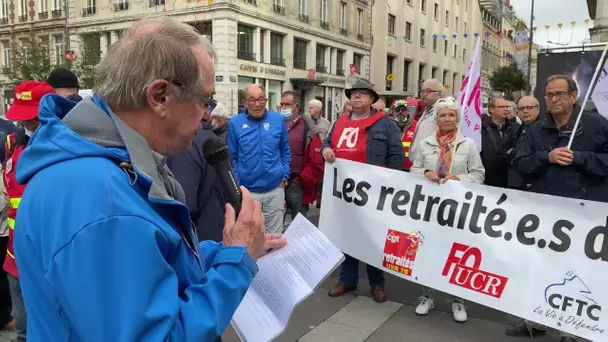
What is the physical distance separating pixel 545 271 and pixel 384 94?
35616 millimetres

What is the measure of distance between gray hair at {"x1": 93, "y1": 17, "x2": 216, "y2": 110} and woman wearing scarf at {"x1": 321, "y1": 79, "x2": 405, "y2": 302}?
11.9 ft

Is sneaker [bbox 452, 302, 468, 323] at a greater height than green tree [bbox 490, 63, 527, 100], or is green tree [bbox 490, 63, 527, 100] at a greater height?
green tree [bbox 490, 63, 527, 100]

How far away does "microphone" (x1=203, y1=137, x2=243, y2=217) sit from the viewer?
1758 millimetres

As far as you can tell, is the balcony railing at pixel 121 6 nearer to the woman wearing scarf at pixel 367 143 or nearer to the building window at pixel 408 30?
the building window at pixel 408 30

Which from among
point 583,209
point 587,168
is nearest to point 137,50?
point 583,209

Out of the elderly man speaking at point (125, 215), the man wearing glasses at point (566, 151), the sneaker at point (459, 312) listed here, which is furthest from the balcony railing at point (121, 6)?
the elderly man speaking at point (125, 215)

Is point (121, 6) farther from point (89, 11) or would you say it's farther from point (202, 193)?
point (202, 193)

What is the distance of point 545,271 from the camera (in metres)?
3.56

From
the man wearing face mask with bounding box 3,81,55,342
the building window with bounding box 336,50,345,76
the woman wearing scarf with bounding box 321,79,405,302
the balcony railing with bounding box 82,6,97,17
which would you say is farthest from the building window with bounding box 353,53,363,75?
the man wearing face mask with bounding box 3,81,55,342

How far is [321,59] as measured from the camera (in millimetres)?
33750

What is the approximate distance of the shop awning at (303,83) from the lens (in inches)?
1194

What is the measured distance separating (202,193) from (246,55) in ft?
83.1

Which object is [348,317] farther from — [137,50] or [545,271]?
[137,50]

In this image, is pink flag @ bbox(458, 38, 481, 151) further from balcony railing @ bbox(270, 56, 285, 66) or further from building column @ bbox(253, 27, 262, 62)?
balcony railing @ bbox(270, 56, 285, 66)
